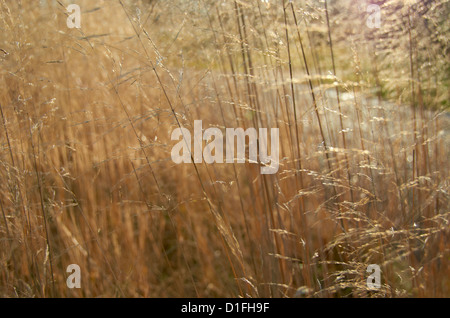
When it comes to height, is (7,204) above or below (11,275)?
above

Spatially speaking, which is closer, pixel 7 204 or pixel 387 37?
pixel 7 204

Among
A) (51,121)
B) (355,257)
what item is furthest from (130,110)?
(355,257)

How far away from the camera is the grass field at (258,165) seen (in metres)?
1.25

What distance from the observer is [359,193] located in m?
1.53

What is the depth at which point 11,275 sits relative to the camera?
132 cm

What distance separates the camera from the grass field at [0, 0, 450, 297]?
1248 mm

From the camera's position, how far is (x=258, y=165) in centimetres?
133

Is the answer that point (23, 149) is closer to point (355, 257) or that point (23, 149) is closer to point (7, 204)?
point (7, 204)
